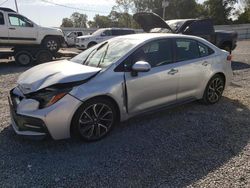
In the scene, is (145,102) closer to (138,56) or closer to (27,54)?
(138,56)

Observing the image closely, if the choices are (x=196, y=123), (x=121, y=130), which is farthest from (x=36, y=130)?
(x=196, y=123)

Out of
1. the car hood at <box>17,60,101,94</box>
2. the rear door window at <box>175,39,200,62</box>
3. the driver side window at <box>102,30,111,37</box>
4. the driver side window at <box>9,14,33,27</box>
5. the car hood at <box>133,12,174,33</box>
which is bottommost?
the car hood at <box>17,60,101,94</box>

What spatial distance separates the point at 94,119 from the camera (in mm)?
4137

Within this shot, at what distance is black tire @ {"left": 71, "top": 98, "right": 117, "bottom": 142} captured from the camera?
13.0ft

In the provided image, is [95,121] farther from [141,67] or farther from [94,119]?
[141,67]

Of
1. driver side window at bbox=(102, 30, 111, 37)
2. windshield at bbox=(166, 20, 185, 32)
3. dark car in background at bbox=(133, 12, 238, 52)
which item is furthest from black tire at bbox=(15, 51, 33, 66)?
driver side window at bbox=(102, 30, 111, 37)

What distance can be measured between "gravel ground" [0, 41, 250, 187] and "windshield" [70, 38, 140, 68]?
1127 mm

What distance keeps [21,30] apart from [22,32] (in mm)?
88

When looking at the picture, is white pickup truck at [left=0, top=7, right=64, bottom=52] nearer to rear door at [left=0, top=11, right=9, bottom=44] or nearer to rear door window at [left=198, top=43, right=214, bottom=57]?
rear door at [left=0, top=11, right=9, bottom=44]

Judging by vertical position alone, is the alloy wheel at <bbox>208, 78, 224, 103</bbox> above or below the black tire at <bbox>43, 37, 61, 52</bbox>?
below

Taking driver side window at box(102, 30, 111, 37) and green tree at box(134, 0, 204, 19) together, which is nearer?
driver side window at box(102, 30, 111, 37)

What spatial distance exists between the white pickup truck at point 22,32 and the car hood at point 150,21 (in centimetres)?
417

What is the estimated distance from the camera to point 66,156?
379 cm

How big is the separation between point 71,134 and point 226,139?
2.31 meters
